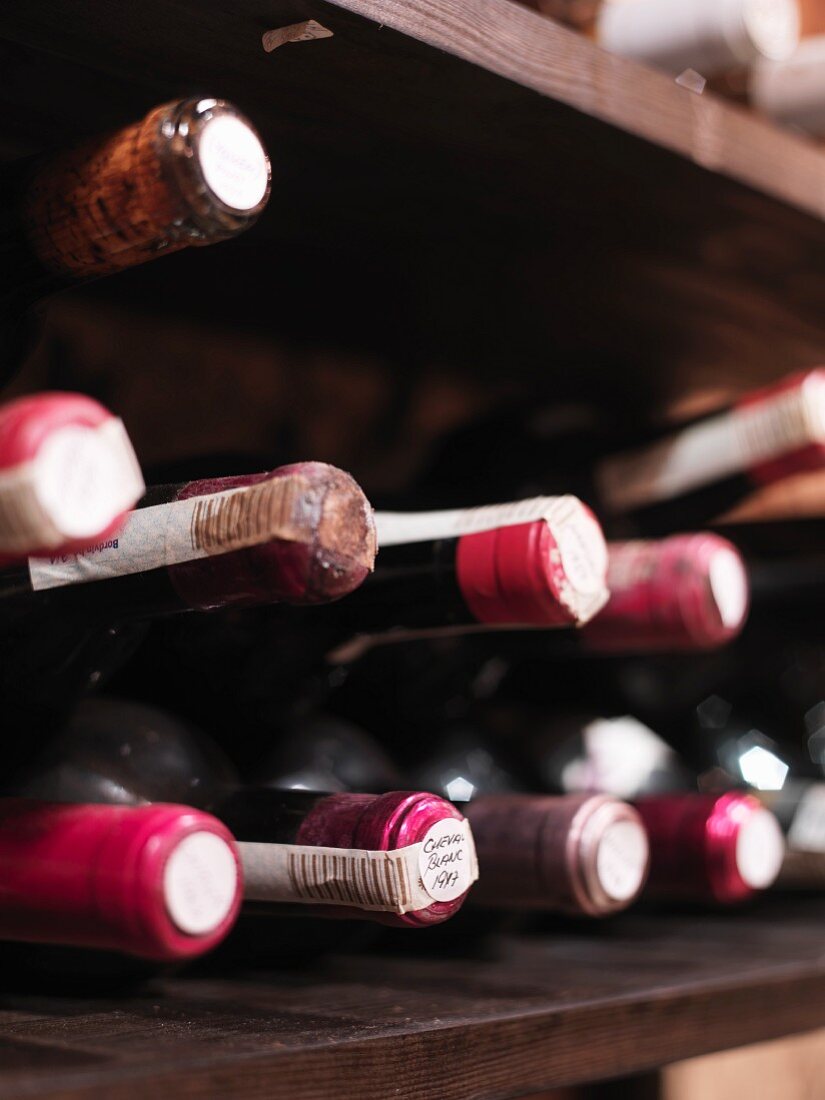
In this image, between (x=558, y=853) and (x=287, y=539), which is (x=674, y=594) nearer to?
(x=558, y=853)

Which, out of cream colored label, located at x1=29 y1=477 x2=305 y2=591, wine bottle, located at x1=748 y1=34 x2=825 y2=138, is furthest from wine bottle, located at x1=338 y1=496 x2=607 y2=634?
wine bottle, located at x1=748 y1=34 x2=825 y2=138

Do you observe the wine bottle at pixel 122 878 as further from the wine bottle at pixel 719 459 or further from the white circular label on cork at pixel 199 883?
the wine bottle at pixel 719 459

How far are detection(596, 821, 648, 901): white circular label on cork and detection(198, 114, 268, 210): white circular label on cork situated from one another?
0.24 m

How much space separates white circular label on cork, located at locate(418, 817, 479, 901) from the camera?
37 cm

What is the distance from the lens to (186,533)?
337mm

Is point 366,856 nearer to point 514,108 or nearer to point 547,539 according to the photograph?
point 547,539

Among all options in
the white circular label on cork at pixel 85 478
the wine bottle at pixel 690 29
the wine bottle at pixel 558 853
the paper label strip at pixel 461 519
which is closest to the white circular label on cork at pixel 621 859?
the wine bottle at pixel 558 853

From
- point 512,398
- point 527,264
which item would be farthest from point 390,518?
point 512,398

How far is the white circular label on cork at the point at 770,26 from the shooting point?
2.00 feet

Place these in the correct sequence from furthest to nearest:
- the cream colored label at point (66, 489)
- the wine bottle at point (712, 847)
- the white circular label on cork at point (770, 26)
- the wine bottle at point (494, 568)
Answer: the white circular label on cork at point (770, 26)
the wine bottle at point (712, 847)
the wine bottle at point (494, 568)
the cream colored label at point (66, 489)

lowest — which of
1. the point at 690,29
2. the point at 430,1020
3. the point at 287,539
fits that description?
the point at 430,1020

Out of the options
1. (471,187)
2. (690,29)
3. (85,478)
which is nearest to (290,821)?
(85,478)

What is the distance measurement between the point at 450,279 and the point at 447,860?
328 mm

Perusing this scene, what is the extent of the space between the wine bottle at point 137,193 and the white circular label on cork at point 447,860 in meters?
0.18
